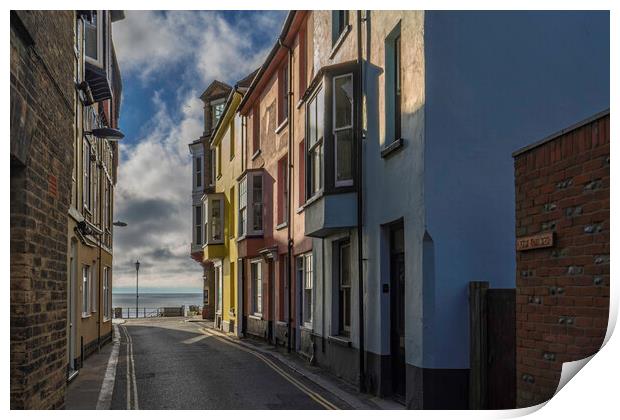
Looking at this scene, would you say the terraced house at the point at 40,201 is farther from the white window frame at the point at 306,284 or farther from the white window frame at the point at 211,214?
the white window frame at the point at 211,214

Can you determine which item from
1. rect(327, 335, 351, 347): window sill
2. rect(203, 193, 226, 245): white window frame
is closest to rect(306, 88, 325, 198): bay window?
rect(327, 335, 351, 347): window sill

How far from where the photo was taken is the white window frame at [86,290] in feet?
50.2

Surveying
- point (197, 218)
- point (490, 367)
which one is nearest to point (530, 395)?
point (490, 367)

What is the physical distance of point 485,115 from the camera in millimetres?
8414

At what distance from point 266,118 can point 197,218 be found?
13748mm

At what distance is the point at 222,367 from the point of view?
1396cm

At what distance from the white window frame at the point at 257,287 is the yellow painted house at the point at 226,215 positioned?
1151 millimetres

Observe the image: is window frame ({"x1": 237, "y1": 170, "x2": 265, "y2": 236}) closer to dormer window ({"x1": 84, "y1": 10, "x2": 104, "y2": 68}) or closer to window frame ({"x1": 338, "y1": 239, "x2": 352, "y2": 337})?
dormer window ({"x1": 84, "y1": 10, "x2": 104, "y2": 68})

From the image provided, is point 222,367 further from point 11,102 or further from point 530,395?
point 11,102

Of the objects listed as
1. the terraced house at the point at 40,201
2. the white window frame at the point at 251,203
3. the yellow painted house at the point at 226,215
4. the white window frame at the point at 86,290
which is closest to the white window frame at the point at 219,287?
the yellow painted house at the point at 226,215

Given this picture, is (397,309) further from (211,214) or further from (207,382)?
(211,214)

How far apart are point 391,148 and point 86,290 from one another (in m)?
8.96

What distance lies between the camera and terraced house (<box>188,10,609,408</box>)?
27.3 ft
